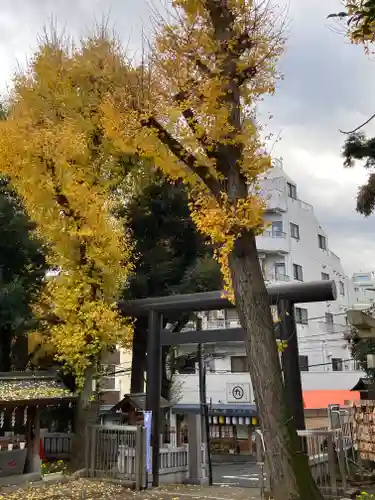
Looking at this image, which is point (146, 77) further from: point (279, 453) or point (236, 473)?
point (236, 473)

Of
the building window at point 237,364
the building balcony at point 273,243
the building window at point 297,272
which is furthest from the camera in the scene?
the building window at point 297,272

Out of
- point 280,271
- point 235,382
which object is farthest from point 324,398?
point 280,271

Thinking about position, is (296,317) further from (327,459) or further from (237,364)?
(327,459)

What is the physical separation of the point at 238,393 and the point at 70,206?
22.0 metres

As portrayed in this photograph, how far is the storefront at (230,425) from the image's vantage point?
3023 cm

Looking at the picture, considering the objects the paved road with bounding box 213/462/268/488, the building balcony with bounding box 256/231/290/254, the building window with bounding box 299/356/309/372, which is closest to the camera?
the paved road with bounding box 213/462/268/488

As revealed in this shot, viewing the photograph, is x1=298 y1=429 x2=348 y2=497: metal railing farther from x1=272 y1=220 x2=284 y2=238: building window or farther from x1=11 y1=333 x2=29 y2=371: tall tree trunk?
x1=272 y1=220 x2=284 y2=238: building window

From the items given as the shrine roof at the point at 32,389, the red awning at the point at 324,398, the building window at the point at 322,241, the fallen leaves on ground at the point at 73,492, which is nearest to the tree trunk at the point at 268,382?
the fallen leaves on ground at the point at 73,492

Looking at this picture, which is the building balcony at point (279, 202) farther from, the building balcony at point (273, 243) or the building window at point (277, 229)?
the building balcony at point (273, 243)

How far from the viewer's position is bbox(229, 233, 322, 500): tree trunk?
6.42m

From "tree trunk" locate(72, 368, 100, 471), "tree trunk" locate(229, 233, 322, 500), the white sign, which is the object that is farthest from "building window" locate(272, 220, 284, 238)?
"tree trunk" locate(229, 233, 322, 500)

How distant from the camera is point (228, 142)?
302 inches

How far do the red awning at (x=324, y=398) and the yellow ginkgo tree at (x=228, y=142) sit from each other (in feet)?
71.9

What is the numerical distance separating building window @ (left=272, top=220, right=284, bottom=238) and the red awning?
11415 mm
